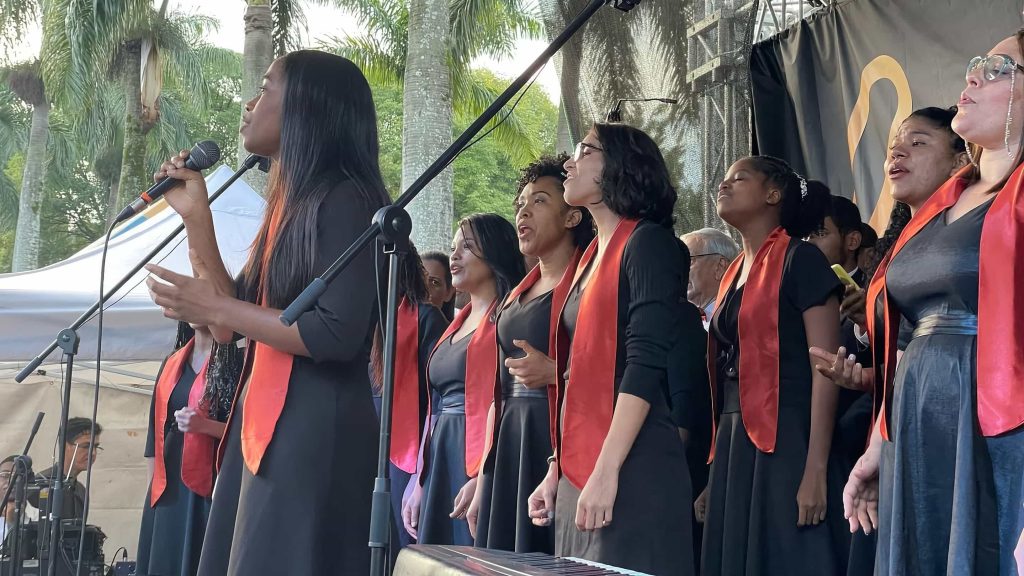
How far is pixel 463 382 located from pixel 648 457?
5.26 ft

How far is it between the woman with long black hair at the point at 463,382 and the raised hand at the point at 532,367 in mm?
900

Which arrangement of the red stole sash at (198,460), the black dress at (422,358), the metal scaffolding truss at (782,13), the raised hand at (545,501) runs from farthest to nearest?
the metal scaffolding truss at (782,13) → the black dress at (422,358) → the red stole sash at (198,460) → the raised hand at (545,501)

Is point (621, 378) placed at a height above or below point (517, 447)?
above

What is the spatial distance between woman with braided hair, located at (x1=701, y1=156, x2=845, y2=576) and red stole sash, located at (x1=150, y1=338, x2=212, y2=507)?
8.87 ft

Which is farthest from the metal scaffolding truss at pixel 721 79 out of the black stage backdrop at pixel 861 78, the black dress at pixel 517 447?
the black dress at pixel 517 447

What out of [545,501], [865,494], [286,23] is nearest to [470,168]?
[286,23]

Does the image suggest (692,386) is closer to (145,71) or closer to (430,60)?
(430,60)

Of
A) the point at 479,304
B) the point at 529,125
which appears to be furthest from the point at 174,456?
the point at 529,125

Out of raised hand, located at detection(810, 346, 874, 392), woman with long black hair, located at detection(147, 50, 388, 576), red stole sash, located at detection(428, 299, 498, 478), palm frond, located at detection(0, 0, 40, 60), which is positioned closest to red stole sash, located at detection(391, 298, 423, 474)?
red stole sash, located at detection(428, 299, 498, 478)

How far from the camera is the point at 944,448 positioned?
7.98 ft

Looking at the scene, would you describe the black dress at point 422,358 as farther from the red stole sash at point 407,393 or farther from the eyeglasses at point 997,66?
the eyeglasses at point 997,66

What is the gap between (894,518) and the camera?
2.48 metres

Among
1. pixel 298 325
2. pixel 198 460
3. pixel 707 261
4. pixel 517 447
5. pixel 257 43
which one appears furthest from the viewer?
pixel 257 43

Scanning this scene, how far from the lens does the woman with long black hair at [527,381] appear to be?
3359 mm
